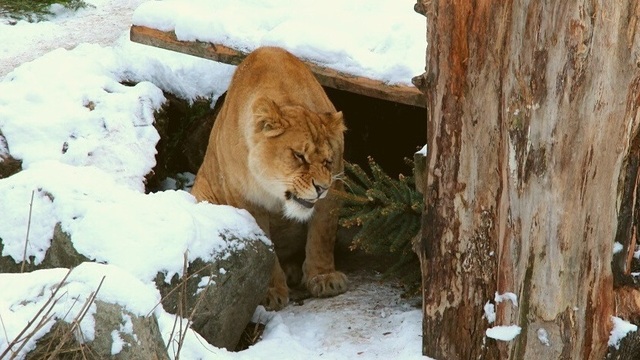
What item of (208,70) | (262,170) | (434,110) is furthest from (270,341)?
(208,70)

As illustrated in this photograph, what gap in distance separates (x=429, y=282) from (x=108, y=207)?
152 centimetres

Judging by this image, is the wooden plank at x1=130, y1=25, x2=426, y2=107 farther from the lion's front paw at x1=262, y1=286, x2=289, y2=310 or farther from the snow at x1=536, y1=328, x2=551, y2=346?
the snow at x1=536, y1=328, x2=551, y2=346

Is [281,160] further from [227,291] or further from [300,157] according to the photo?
[227,291]

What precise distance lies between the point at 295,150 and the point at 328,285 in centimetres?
83

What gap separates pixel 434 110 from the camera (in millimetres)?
4273

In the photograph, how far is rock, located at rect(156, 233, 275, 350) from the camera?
477 centimetres

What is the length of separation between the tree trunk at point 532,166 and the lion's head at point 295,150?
1065mm

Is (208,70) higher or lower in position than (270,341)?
higher

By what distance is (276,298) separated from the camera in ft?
18.7

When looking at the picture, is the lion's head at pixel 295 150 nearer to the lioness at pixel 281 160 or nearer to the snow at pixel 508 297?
the lioness at pixel 281 160

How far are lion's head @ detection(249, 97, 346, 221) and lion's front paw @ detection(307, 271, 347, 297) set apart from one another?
45cm

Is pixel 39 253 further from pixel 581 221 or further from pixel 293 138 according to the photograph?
pixel 581 221

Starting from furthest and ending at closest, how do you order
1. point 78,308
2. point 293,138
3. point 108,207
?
point 293,138
point 108,207
point 78,308

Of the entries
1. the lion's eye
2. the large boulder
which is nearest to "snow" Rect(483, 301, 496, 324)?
the large boulder
